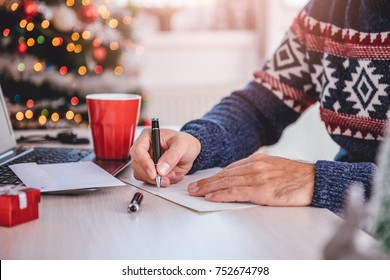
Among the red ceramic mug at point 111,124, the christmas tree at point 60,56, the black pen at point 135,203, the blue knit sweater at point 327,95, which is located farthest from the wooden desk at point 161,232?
the christmas tree at point 60,56

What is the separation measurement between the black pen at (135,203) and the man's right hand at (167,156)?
0.07m

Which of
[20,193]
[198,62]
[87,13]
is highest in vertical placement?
[87,13]

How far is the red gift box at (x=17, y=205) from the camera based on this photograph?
67 cm

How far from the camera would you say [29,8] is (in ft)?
7.44

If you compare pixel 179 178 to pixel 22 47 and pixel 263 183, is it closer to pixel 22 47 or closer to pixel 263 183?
pixel 263 183

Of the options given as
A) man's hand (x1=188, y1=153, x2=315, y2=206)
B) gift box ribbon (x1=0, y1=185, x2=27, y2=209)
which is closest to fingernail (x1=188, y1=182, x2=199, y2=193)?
man's hand (x1=188, y1=153, x2=315, y2=206)

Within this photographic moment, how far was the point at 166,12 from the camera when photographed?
10.1ft

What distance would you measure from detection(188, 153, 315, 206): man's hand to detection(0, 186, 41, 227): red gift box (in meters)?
A: 0.22

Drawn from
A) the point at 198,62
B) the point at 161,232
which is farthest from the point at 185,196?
the point at 198,62

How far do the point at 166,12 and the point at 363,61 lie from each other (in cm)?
218

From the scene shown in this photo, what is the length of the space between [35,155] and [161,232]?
46 cm

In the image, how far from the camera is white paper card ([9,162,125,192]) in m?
0.82

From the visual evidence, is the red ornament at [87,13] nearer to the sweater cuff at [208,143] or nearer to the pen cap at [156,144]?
the sweater cuff at [208,143]

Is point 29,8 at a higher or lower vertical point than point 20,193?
higher
